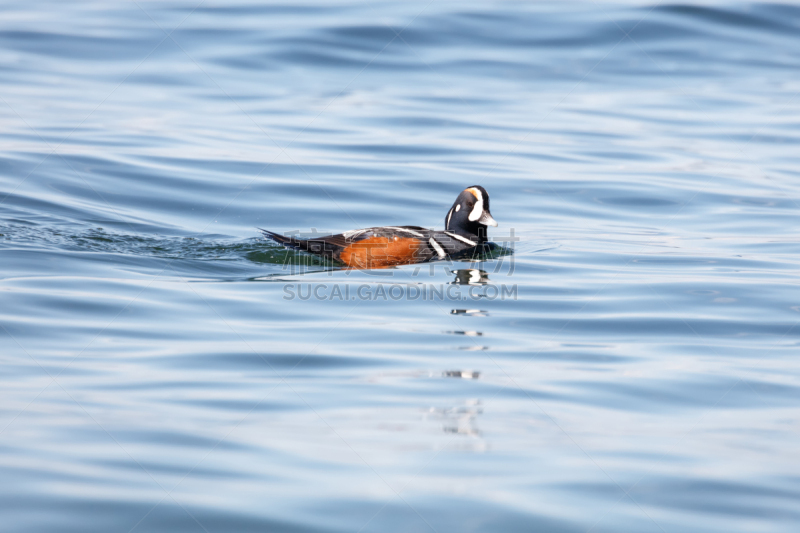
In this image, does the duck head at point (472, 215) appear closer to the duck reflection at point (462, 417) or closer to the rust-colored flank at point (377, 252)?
the rust-colored flank at point (377, 252)

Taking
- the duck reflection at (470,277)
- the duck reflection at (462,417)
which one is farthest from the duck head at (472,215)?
the duck reflection at (462,417)

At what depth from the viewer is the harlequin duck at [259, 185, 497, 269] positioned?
8.60 metres

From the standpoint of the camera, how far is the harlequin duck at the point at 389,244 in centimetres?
860

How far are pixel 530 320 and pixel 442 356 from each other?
1298 mm

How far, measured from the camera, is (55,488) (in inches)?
140

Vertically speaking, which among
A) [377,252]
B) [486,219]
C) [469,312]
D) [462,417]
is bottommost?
[462,417]

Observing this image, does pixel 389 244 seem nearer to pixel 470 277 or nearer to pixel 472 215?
pixel 470 277

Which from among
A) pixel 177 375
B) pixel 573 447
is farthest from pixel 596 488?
pixel 177 375

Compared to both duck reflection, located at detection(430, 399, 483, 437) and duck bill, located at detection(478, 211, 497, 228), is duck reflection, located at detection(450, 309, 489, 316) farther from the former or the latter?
duck bill, located at detection(478, 211, 497, 228)

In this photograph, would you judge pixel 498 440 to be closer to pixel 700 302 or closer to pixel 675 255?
pixel 700 302

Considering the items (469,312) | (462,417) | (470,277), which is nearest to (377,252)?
(470,277)

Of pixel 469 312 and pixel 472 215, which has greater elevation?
pixel 472 215

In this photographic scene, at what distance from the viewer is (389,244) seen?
28.2 ft

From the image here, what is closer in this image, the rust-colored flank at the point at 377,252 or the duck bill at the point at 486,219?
the rust-colored flank at the point at 377,252
